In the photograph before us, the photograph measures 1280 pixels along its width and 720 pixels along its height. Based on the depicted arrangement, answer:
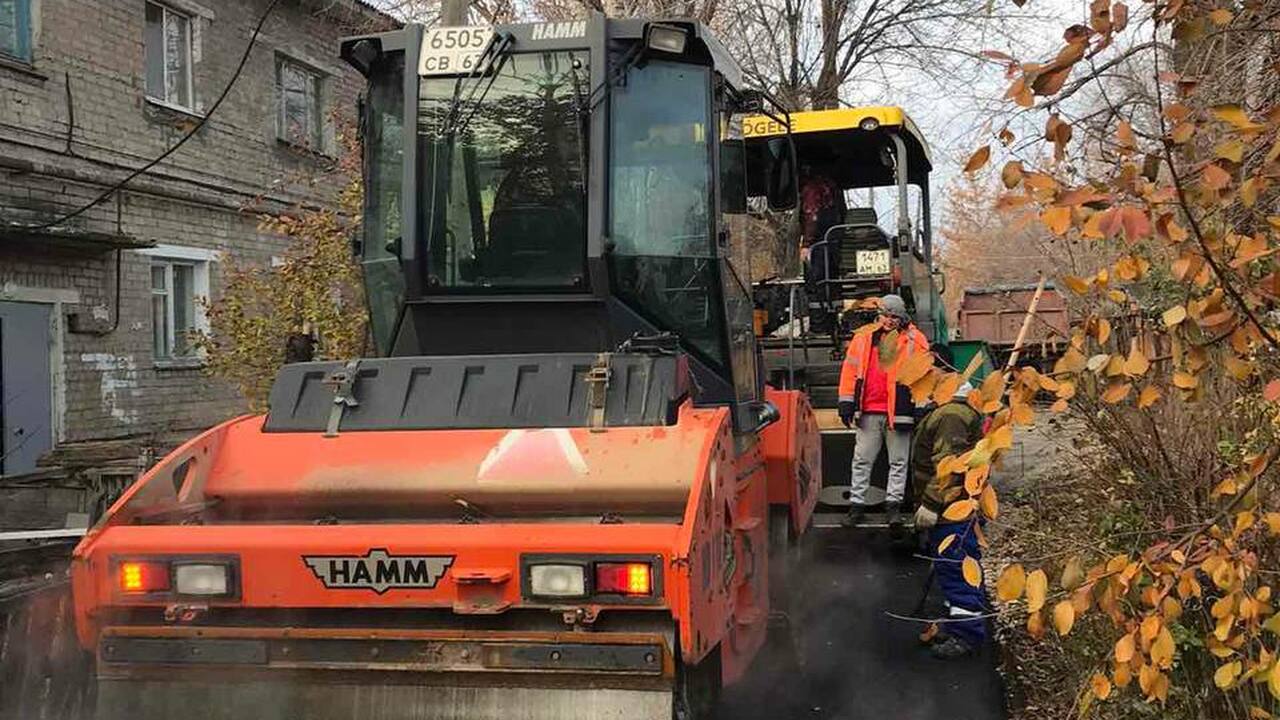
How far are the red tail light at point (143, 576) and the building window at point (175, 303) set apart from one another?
1058 cm

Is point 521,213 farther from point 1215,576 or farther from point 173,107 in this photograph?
point 173,107

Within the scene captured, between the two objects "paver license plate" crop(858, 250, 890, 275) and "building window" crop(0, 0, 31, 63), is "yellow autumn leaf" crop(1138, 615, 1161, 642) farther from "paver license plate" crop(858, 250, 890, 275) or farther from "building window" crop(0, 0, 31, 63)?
"building window" crop(0, 0, 31, 63)

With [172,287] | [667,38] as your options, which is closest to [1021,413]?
[667,38]

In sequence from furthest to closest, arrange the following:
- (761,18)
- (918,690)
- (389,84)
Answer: (761,18) < (918,690) < (389,84)

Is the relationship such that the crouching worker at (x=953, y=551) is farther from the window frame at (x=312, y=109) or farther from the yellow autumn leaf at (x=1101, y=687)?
the window frame at (x=312, y=109)

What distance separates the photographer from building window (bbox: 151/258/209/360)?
1355 cm

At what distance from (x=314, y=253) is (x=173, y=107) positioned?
16.4 ft

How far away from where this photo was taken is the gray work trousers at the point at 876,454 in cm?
752

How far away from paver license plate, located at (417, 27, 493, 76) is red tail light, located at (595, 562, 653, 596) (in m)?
2.34

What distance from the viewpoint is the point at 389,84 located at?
16.0ft

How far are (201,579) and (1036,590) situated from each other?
259cm

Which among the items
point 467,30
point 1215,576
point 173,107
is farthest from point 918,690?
point 173,107

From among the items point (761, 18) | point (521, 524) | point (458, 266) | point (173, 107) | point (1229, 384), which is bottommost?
point (521, 524)

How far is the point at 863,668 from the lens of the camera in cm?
584
